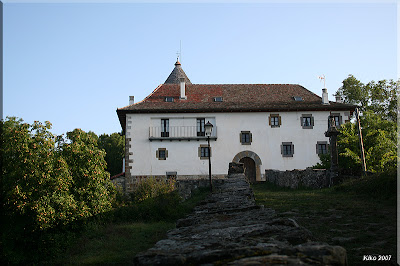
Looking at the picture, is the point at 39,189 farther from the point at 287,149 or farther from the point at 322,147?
the point at 322,147

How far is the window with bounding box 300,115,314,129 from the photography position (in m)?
28.5

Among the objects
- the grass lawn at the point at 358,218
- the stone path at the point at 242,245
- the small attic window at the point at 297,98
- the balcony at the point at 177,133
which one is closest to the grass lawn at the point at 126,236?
the stone path at the point at 242,245

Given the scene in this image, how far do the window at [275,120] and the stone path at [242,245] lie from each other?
23.5m

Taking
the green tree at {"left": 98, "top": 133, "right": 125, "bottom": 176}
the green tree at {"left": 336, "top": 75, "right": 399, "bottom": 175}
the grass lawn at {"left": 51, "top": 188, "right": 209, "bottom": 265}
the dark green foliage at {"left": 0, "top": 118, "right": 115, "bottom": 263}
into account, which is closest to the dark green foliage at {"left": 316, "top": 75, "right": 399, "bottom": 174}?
Answer: the green tree at {"left": 336, "top": 75, "right": 399, "bottom": 175}

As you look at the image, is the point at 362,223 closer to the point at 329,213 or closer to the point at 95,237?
the point at 329,213

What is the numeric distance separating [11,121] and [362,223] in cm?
1333

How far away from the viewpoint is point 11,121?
14891mm

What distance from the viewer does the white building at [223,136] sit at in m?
28.0

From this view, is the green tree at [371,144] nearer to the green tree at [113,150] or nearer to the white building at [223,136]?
the white building at [223,136]

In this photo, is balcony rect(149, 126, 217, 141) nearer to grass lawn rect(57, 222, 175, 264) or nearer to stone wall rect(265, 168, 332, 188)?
stone wall rect(265, 168, 332, 188)

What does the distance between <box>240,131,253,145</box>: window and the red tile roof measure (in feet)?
5.70

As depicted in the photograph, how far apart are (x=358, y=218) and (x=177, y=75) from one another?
34621mm

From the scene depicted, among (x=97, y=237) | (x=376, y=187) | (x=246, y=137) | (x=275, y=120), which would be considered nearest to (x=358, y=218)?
(x=376, y=187)

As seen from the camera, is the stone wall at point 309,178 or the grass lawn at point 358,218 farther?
the stone wall at point 309,178
